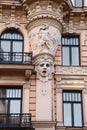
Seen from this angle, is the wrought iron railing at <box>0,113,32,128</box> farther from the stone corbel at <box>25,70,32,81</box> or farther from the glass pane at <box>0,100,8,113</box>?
the stone corbel at <box>25,70,32,81</box>

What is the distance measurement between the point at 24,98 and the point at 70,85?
303 cm

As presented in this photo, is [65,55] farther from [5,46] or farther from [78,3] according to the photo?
[78,3]

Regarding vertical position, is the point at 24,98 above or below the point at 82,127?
above

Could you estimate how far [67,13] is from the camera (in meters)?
25.6

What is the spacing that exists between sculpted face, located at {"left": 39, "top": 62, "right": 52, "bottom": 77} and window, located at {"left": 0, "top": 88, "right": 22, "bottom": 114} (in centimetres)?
174

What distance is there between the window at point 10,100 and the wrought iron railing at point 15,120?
70 centimetres

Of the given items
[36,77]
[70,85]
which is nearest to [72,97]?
[70,85]

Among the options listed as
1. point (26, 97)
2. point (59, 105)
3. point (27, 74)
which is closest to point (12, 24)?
point (27, 74)

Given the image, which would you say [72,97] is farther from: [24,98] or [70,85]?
[24,98]

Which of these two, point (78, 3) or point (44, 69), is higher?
point (78, 3)

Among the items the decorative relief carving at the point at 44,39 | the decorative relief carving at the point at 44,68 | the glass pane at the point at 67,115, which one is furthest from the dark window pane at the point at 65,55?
the glass pane at the point at 67,115

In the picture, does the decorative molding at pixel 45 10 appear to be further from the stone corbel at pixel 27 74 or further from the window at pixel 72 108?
the window at pixel 72 108

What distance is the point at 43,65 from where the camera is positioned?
23.5 m

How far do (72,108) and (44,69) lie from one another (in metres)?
2.96
